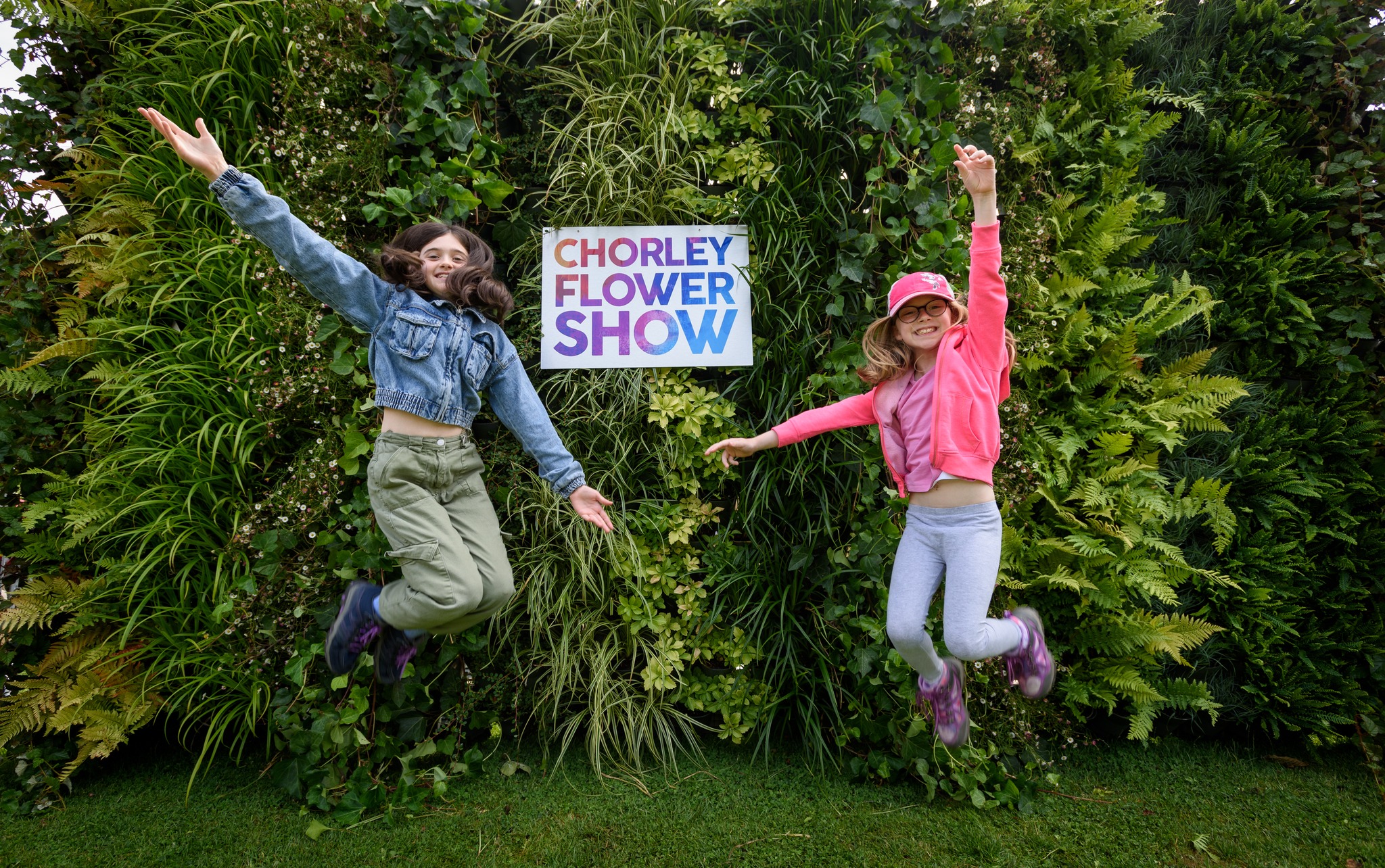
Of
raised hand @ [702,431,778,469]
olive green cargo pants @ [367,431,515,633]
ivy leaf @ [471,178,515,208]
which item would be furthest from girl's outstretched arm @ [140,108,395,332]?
raised hand @ [702,431,778,469]

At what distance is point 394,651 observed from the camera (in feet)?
7.48

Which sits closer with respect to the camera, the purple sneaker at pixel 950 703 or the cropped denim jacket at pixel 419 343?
the cropped denim jacket at pixel 419 343

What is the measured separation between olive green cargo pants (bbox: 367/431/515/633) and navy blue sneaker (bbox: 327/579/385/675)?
0.20 feet

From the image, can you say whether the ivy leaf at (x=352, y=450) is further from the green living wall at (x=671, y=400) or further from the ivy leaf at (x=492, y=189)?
the ivy leaf at (x=492, y=189)

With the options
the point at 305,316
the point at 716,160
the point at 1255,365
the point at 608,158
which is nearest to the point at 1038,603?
the point at 1255,365

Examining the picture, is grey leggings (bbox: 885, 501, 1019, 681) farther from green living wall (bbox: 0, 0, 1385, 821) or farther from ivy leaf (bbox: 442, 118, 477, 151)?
ivy leaf (bbox: 442, 118, 477, 151)

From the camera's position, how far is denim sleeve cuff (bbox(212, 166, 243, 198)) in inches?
72.6

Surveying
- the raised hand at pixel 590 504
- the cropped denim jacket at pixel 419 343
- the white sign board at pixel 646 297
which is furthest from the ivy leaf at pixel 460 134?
the raised hand at pixel 590 504

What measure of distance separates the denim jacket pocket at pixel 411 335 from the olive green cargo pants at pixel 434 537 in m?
0.28

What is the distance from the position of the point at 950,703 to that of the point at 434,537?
178 cm

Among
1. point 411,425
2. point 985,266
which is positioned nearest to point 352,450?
point 411,425

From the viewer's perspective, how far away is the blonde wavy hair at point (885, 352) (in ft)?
7.59

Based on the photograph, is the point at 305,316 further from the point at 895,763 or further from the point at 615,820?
the point at 895,763

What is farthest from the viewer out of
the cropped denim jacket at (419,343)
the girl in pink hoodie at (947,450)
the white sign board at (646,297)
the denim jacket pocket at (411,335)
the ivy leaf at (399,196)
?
the white sign board at (646,297)
